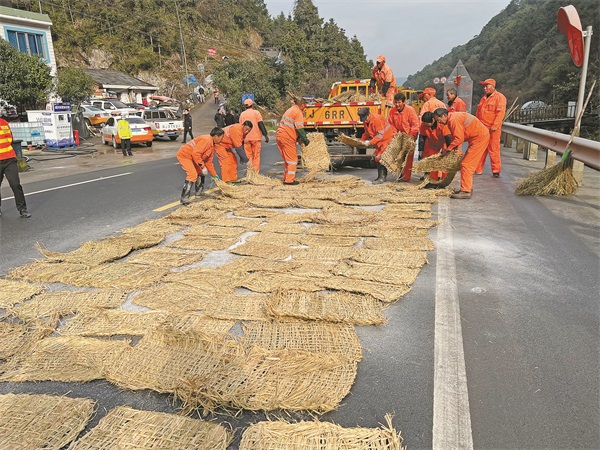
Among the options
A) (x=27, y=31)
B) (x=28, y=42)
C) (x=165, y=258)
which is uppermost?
(x=27, y=31)

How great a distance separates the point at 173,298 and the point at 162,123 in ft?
68.3

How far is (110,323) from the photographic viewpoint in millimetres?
3275

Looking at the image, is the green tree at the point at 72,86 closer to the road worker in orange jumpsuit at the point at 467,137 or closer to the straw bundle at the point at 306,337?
the road worker in orange jumpsuit at the point at 467,137

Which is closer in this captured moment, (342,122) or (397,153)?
(397,153)

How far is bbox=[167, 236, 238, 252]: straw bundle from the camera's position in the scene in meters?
5.01

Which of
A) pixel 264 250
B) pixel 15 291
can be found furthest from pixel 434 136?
pixel 15 291

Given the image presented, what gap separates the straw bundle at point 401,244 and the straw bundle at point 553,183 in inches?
130

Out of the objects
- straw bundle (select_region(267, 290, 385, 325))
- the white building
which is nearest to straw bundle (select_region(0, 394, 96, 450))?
straw bundle (select_region(267, 290, 385, 325))

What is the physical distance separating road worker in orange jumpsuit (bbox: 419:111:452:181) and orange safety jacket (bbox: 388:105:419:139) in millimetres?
164

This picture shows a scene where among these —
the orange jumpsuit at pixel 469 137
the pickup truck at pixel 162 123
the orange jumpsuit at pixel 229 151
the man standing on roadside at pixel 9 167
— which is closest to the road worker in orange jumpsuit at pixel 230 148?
the orange jumpsuit at pixel 229 151

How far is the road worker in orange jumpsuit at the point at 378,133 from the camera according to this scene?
882 centimetres

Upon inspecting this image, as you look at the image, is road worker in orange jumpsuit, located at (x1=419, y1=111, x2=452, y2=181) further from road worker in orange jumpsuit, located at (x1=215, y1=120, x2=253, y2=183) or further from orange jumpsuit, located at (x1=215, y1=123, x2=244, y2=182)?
orange jumpsuit, located at (x1=215, y1=123, x2=244, y2=182)

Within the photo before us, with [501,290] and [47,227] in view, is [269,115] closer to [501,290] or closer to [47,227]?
[47,227]

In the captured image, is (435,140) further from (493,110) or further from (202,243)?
(202,243)
